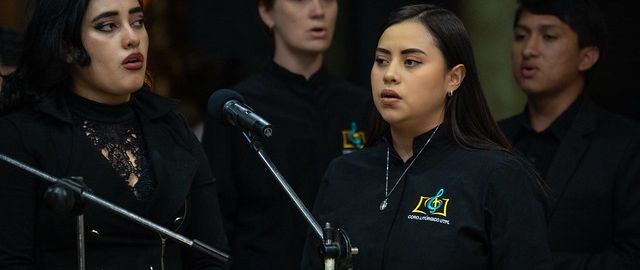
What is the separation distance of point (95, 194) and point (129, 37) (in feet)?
1.63

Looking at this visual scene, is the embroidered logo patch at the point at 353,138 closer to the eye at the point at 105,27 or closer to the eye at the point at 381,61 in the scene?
the eye at the point at 381,61

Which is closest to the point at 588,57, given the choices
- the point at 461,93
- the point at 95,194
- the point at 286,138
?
the point at 286,138

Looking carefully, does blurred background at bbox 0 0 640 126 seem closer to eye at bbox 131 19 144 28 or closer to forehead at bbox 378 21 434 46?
forehead at bbox 378 21 434 46

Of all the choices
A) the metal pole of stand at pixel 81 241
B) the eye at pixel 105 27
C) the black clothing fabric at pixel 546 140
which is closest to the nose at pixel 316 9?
the black clothing fabric at pixel 546 140

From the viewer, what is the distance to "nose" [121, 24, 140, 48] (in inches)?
143

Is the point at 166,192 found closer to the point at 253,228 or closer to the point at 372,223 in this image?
the point at 372,223

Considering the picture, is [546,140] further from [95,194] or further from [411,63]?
[95,194]

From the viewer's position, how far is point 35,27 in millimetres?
3586

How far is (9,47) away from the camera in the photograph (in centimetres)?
454

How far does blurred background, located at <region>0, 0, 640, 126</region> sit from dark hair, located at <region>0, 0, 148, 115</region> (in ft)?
7.99

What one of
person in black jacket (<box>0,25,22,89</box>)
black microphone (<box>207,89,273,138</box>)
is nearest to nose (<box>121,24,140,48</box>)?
black microphone (<box>207,89,273,138</box>)

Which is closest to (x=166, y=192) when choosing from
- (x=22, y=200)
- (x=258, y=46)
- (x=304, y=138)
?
(x=22, y=200)

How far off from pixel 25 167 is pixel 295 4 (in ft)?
7.48

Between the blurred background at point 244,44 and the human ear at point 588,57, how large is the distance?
1051 mm
